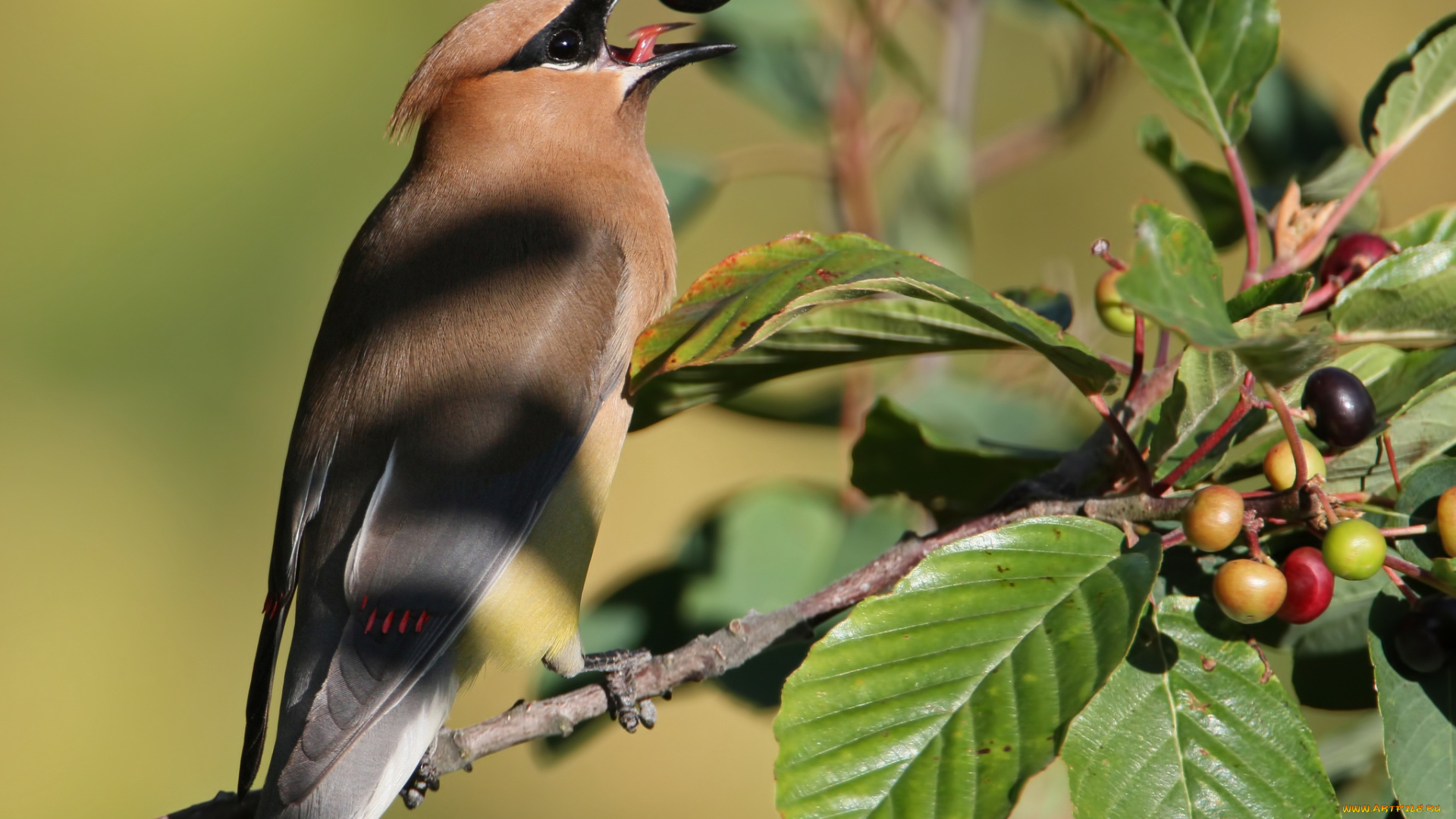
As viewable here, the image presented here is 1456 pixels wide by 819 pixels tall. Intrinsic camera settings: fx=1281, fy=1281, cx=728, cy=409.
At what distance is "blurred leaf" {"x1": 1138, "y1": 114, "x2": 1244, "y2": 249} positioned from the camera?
83.6 inches

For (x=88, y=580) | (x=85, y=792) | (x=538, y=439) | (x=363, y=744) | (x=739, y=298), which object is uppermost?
(x=739, y=298)

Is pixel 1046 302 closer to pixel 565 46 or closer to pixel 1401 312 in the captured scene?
pixel 1401 312

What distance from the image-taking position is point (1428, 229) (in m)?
1.99

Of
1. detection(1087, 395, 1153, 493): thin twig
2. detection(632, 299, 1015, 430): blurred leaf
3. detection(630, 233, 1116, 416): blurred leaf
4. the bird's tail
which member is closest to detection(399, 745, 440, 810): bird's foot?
the bird's tail

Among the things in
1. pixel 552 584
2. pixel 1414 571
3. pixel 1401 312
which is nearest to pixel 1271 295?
pixel 1401 312

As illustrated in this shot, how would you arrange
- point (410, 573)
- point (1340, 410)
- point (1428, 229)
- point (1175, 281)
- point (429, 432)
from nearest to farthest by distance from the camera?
point (1175, 281) → point (1340, 410) → point (1428, 229) → point (410, 573) → point (429, 432)

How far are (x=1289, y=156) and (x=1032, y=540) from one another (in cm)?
150

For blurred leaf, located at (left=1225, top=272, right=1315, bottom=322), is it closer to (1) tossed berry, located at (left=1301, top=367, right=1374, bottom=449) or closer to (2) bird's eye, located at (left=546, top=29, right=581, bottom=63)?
(1) tossed berry, located at (left=1301, top=367, right=1374, bottom=449)

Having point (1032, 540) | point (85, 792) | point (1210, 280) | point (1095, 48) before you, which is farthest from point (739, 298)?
point (85, 792)

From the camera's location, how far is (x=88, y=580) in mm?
5414

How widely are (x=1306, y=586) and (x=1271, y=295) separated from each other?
1.14ft

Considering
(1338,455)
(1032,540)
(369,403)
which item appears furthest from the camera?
(369,403)

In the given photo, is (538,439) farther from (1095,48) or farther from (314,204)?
(314,204)

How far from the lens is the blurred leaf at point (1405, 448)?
1.65 m
